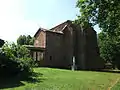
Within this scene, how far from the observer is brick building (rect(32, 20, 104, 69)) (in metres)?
55.4

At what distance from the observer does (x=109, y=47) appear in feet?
180

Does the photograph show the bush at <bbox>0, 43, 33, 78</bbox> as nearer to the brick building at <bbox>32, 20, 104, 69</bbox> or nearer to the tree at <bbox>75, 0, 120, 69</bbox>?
the tree at <bbox>75, 0, 120, 69</bbox>

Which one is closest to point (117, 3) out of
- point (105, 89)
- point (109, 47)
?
point (105, 89)

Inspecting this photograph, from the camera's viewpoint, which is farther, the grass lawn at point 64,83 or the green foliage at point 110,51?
the green foliage at point 110,51

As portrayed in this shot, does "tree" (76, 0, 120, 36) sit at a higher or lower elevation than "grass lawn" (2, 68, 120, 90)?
higher

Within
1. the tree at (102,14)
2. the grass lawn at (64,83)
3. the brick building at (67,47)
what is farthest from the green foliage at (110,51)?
the grass lawn at (64,83)

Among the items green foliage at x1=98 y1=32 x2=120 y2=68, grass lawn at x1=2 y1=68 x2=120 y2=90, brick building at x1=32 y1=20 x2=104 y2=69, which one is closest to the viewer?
grass lawn at x1=2 y1=68 x2=120 y2=90

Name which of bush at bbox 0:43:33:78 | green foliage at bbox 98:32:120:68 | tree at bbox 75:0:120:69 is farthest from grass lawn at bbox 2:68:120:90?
green foliage at bbox 98:32:120:68

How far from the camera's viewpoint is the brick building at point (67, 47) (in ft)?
182

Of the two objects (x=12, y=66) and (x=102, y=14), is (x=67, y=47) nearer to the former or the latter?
(x=102, y=14)

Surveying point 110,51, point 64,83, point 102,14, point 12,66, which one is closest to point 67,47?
point 110,51

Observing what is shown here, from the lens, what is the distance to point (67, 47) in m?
59.4

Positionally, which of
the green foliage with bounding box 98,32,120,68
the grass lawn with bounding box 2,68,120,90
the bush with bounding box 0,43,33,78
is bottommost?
the grass lawn with bounding box 2,68,120,90

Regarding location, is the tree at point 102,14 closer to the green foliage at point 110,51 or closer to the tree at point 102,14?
the tree at point 102,14
